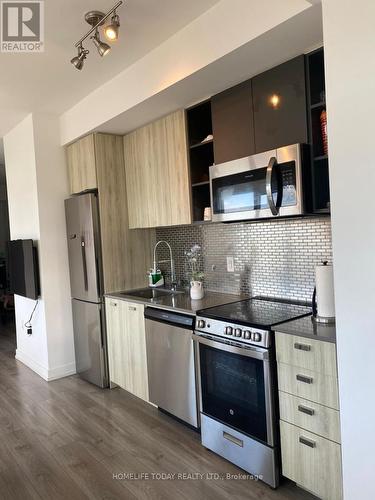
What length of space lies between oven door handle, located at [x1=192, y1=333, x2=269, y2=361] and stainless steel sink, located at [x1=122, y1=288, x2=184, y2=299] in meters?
0.86

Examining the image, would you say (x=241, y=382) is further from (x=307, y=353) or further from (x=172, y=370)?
(x=172, y=370)

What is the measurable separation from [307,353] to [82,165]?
2.81 metres

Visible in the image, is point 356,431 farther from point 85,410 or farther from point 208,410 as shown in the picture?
point 85,410

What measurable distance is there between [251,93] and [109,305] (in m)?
2.19

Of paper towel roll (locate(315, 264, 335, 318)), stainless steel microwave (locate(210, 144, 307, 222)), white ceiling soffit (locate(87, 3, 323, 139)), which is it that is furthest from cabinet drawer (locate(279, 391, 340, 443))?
white ceiling soffit (locate(87, 3, 323, 139))

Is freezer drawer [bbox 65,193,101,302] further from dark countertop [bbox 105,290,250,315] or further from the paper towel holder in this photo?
the paper towel holder

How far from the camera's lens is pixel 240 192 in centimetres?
256

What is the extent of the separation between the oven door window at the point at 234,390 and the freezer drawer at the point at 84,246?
5.00ft

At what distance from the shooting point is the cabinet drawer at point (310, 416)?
1854 millimetres

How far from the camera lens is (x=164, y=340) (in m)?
2.88

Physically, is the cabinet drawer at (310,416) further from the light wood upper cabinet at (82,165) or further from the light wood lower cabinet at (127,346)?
the light wood upper cabinet at (82,165)

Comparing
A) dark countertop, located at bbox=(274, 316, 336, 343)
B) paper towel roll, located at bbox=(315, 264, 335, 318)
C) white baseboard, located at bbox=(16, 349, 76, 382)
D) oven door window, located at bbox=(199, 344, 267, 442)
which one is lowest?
white baseboard, located at bbox=(16, 349, 76, 382)

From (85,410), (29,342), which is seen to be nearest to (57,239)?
(29,342)

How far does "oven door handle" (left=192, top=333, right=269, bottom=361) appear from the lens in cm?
212
